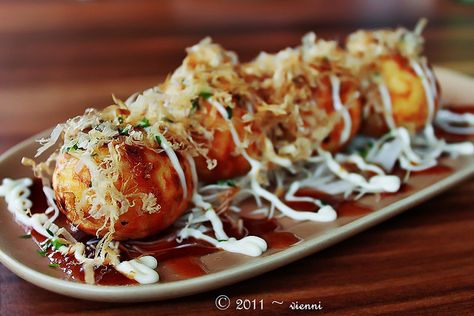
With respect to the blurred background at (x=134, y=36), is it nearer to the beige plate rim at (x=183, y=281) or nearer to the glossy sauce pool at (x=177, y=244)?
the glossy sauce pool at (x=177, y=244)

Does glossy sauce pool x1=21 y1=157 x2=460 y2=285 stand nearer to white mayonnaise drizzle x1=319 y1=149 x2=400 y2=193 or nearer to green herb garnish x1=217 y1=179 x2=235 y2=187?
white mayonnaise drizzle x1=319 y1=149 x2=400 y2=193

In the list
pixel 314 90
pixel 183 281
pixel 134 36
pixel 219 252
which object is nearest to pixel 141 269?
pixel 183 281

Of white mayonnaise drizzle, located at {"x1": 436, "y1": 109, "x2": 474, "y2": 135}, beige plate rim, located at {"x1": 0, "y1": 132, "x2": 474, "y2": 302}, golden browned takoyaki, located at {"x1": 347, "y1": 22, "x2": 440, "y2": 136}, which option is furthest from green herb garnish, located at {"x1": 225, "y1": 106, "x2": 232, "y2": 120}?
white mayonnaise drizzle, located at {"x1": 436, "y1": 109, "x2": 474, "y2": 135}

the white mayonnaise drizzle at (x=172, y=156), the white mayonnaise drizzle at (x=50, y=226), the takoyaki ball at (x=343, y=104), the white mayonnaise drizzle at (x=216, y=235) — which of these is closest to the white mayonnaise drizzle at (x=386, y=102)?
the takoyaki ball at (x=343, y=104)

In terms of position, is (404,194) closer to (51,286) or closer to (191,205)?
(191,205)

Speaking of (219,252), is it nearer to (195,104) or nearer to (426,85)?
(195,104)

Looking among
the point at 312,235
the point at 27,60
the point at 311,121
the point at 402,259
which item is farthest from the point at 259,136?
the point at 27,60
